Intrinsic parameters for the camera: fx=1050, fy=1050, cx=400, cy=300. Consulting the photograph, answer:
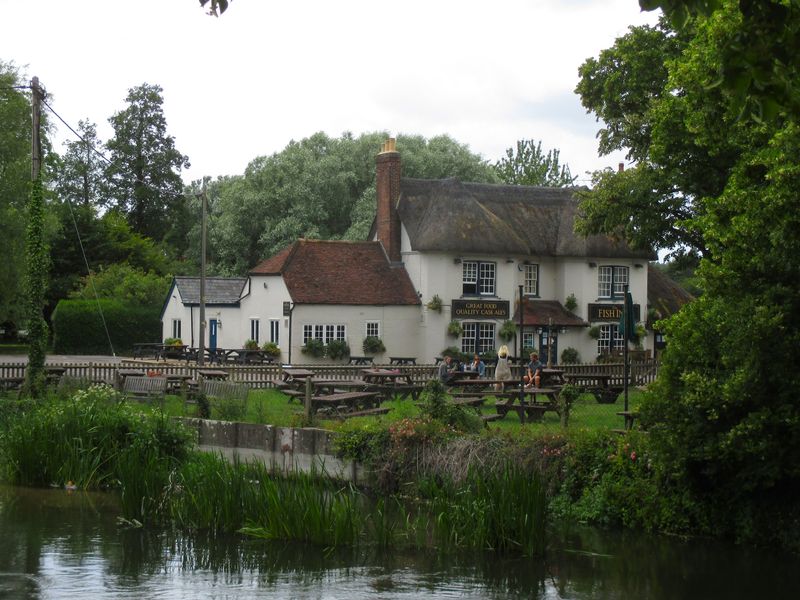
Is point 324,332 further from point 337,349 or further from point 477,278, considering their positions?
point 477,278

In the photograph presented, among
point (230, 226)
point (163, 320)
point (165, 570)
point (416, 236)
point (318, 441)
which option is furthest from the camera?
point (230, 226)

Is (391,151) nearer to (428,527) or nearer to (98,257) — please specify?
(98,257)

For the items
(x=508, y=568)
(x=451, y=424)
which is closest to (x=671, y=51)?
(x=451, y=424)

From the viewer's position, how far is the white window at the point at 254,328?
47.1 m

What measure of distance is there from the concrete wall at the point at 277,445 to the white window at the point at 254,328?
85.0 feet

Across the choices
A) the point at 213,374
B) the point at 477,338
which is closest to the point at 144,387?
the point at 213,374

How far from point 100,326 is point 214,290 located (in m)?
7.99

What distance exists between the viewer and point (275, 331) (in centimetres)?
4559

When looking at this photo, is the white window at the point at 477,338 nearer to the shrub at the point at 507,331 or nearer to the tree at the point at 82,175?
the shrub at the point at 507,331

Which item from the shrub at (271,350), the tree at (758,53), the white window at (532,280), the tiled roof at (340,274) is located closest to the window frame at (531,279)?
the white window at (532,280)

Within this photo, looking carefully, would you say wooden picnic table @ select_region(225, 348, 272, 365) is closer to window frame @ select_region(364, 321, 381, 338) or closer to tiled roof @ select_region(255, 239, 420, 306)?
tiled roof @ select_region(255, 239, 420, 306)

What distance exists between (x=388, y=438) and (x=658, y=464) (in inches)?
202

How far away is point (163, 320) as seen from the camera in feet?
178

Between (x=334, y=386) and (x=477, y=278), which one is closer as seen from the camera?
(x=334, y=386)
